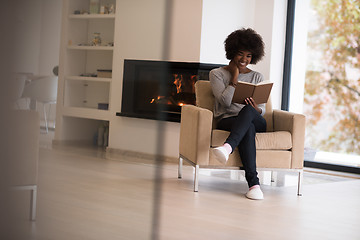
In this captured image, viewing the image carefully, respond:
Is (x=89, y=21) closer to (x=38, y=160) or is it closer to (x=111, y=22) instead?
(x=111, y=22)

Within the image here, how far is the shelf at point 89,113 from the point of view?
0.47 m

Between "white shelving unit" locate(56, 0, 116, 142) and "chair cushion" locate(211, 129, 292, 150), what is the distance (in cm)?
175

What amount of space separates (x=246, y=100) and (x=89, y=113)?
6.08 feet

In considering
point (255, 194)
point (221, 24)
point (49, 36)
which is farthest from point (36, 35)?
point (221, 24)

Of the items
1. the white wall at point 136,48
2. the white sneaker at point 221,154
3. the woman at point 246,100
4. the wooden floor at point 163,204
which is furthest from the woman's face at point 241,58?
the white wall at point 136,48

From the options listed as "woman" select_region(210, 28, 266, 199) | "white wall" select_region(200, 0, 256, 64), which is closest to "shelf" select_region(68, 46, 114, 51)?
"woman" select_region(210, 28, 266, 199)

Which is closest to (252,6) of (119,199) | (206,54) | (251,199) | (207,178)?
(206,54)

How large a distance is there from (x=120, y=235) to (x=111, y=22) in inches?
9.5

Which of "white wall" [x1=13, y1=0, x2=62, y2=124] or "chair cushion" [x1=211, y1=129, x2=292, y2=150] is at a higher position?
"white wall" [x1=13, y1=0, x2=62, y2=124]

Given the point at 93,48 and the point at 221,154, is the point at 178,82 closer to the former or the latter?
the point at 93,48

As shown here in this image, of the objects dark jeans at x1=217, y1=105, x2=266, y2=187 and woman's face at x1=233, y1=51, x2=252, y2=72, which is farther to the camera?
woman's face at x1=233, y1=51, x2=252, y2=72

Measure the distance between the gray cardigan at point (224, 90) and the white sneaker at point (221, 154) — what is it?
0.29 meters

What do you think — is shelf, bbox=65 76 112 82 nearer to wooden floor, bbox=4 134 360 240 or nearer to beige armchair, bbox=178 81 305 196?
wooden floor, bbox=4 134 360 240

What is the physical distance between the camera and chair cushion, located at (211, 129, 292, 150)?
7.35ft
